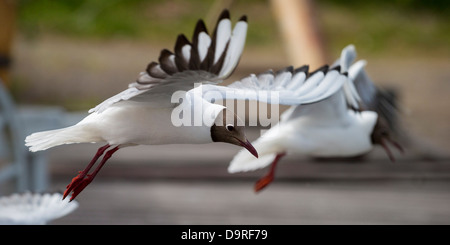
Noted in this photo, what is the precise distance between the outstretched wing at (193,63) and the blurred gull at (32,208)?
359mm

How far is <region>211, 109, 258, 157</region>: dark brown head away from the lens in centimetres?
125

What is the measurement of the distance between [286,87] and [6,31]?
5.35ft

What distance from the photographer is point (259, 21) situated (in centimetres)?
702

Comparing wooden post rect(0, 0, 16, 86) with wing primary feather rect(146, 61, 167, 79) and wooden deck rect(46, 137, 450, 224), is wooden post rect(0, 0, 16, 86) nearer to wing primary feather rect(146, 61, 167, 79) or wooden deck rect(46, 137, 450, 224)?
wooden deck rect(46, 137, 450, 224)

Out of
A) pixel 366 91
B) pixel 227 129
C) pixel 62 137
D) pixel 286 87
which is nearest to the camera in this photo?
pixel 227 129

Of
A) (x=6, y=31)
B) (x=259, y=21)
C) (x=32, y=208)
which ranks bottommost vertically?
(x=32, y=208)

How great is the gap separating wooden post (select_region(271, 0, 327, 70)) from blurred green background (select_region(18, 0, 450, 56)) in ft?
9.13

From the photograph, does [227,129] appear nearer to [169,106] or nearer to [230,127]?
[230,127]

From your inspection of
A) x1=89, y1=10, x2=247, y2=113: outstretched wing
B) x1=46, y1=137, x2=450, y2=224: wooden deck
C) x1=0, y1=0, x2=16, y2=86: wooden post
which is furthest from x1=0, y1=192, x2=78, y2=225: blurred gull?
x1=0, y1=0, x2=16, y2=86: wooden post

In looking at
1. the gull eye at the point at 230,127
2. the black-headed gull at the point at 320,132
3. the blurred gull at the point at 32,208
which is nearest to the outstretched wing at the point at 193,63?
the gull eye at the point at 230,127

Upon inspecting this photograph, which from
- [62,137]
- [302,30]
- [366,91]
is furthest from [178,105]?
[302,30]

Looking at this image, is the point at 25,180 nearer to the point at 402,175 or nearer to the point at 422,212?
the point at 422,212

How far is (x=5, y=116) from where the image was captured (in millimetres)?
2355
